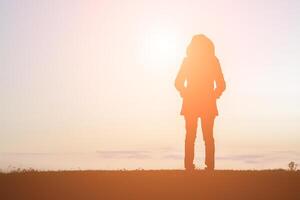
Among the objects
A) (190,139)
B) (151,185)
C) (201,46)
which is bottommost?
(151,185)

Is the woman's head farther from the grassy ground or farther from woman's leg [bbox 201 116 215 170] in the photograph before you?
the grassy ground

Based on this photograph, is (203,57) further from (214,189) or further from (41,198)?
(41,198)

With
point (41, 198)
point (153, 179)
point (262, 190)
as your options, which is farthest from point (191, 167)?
point (41, 198)

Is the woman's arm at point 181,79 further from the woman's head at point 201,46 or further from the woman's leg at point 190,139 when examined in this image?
the woman's leg at point 190,139

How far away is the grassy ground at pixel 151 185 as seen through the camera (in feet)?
51.7

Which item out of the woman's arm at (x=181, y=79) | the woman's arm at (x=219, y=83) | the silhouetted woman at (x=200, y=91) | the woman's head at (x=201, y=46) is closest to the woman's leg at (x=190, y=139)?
the silhouetted woman at (x=200, y=91)

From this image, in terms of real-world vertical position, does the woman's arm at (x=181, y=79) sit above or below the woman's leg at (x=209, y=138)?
above

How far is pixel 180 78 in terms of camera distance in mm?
18812

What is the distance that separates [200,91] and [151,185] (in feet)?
12.5

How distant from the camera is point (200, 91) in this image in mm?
18734

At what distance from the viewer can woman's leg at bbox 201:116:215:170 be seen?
18578 millimetres

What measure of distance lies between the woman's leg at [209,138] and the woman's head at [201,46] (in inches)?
81.9

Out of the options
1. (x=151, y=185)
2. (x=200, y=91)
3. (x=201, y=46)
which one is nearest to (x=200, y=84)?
(x=200, y=91)

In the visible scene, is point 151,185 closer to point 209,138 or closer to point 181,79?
point 209,138
